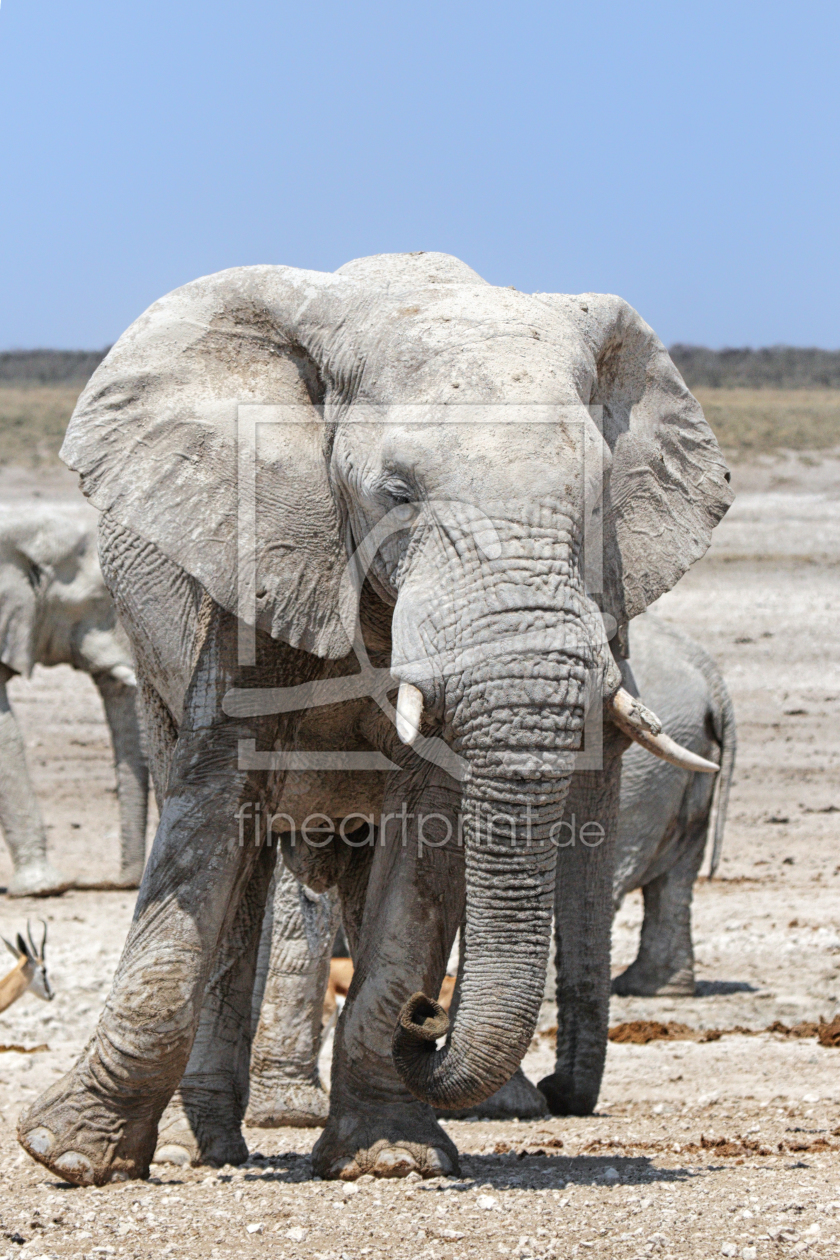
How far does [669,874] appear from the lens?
8.21 m

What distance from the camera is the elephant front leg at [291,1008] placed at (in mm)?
→ 6090

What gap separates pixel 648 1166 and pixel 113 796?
9.86m

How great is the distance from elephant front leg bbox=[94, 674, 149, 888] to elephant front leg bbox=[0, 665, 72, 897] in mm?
370

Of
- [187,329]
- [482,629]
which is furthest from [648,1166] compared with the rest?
[187,329]

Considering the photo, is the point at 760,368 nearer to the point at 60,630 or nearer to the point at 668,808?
the point at 60,630

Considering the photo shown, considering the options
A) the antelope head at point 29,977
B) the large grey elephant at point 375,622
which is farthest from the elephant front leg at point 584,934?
the antelope head at point 29,977

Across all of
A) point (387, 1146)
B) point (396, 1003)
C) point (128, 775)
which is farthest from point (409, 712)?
point (128, 775)

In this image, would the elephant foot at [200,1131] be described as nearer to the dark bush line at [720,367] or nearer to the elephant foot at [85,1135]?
the elephant foot at [85,1135]

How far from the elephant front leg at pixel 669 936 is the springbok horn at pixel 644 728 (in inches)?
154

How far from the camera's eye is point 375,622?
4.42m

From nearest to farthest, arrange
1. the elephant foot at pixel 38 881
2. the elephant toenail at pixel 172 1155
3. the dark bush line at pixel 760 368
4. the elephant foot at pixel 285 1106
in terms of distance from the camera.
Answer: the elephant toenail at pixel 172 1155 < the elephant foot at pixel 285 1106 < the elephant foot at pixel 38 881 < the dark bush line at pixel 760 368

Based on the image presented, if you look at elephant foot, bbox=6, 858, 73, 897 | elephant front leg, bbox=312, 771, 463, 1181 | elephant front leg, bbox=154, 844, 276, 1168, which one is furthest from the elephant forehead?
elephant foot, bbox=6, 858, 73, 897

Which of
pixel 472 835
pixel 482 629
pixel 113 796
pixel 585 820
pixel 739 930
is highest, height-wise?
pixel 482 629

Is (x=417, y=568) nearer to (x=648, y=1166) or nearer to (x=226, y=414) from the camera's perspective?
(x=226, y=414)
